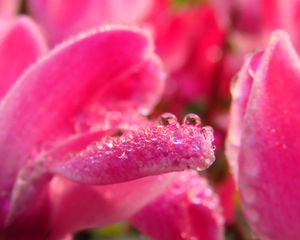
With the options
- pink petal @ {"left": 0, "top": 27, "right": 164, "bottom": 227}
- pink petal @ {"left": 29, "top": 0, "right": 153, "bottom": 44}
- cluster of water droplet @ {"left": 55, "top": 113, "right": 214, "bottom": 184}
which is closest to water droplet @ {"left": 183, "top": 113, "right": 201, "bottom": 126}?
cluster of water droplet @ {"left": 55, "top": 113, "right": 214, "bottom": 184}

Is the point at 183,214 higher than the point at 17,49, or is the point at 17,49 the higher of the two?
the point at 17,49

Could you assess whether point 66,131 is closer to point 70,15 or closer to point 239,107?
point 239,107

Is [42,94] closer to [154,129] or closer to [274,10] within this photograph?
[154,129]

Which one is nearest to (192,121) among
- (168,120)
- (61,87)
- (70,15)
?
(168,120)

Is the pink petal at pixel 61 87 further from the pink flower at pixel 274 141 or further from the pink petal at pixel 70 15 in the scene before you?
the pink petal at pixel 70 15

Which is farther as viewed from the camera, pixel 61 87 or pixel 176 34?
pixel 176 34

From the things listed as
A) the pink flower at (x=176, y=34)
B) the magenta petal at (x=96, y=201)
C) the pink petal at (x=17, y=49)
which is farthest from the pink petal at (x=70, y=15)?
the magenta petal at (x=96, y=201)

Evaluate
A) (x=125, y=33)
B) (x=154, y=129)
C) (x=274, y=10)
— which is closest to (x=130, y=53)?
(x=125, y=33)
